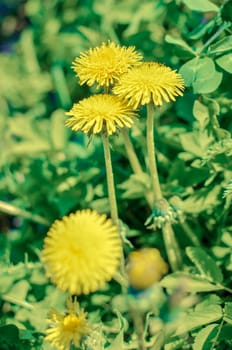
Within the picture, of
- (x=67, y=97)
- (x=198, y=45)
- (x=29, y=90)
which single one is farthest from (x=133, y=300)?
(x=29, y=90)

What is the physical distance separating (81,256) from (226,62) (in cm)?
86

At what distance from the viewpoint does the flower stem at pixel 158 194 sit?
1.44 metres

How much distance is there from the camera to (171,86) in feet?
4.50

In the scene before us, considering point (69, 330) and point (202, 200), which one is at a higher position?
point (202, 200)

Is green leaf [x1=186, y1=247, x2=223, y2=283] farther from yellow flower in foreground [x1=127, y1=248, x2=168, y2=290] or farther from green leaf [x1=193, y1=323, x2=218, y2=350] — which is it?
yellow flower in foreground [x1=127, y1=248, x2=168, y2=290]

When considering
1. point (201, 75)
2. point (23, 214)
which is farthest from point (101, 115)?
point (23, 214)

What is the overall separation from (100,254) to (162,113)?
1.27 meters

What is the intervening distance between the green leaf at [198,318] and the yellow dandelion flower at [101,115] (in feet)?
1.61

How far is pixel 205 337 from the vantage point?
146cm

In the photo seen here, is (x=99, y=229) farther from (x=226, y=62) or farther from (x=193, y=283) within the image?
(x=226, y=62)

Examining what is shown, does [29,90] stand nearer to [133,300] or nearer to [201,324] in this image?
[201,324]

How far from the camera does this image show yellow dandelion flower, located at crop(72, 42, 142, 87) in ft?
4.65

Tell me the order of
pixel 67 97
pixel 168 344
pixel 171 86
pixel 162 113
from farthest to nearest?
pixel 67 97 < pixel 162 113 < pixel 168 344 < pixel 171 86

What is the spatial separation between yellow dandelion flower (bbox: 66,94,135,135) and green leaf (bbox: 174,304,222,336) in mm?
492
